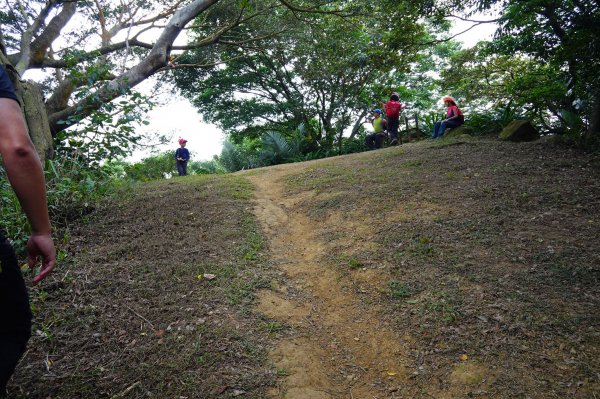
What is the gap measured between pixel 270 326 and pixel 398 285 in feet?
4.08

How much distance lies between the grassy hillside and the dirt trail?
2 cm

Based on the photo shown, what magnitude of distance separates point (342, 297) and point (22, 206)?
2.60 metres

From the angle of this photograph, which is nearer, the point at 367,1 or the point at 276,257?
the point at 276,257

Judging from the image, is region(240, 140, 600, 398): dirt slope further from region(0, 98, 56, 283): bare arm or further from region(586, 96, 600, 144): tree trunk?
region(0, 98, 56, 283): bare arm

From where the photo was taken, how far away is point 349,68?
45.8 ft

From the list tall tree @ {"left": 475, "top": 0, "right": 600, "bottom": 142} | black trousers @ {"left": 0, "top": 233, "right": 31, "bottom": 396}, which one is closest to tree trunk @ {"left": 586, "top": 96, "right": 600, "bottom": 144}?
tall tree @ {"left": 475, "top": 0, "right": 600, "bottom": 142}

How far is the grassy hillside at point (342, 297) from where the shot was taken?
2.36m

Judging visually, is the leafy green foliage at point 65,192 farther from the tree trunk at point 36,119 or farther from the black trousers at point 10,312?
the black trousers at point 10,312

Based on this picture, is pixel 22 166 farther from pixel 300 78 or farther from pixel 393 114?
pixel 300 78

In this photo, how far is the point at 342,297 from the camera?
344cm

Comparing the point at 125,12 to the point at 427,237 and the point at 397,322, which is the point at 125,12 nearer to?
the point at 427,237

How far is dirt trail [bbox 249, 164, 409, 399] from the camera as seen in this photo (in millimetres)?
2430

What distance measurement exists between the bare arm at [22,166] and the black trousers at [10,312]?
5.3 inches

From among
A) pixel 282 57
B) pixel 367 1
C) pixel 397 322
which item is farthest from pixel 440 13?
pixel 282 57
